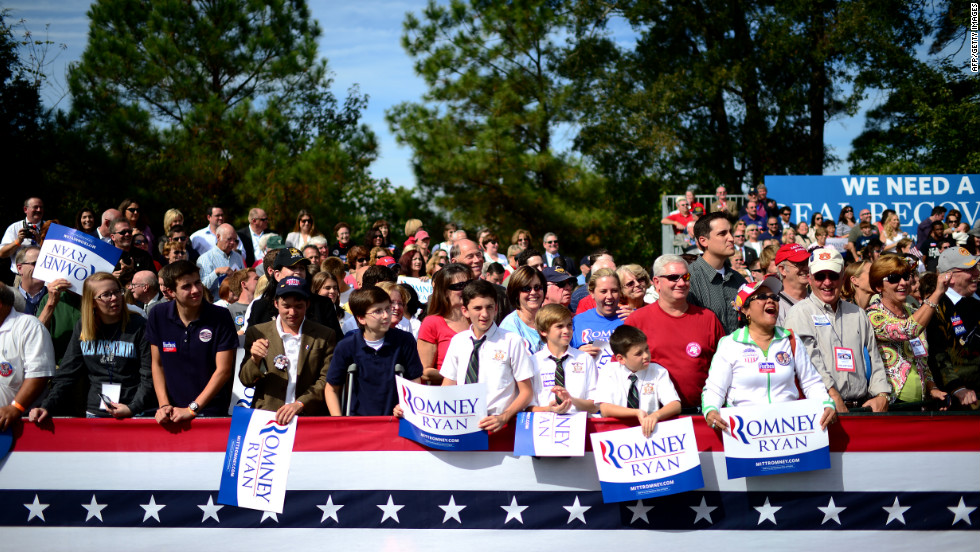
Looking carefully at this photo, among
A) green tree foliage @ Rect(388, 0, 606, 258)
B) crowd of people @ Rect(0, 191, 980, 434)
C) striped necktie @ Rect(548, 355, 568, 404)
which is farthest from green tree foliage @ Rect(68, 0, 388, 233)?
striped necktie @ Rect(548, 355, 568, 404)

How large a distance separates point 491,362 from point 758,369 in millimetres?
1676

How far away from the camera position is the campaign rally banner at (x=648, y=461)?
5215 millimetres

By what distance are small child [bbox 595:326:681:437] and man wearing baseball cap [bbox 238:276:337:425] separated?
1.95 meters

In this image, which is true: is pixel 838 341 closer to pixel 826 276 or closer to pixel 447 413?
pixel 826 276

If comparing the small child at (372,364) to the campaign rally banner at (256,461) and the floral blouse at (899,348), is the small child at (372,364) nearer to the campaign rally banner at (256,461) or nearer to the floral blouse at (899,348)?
the campaign rally banner at (256,461)

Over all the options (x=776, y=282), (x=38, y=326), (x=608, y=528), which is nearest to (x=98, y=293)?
(x=38, y=326)

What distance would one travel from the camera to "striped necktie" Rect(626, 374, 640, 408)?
17.7 feet

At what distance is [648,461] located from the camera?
207 inches

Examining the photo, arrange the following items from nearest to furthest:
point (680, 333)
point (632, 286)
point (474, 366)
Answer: point (474, 366) → point (680, 333) → point (632, 286)

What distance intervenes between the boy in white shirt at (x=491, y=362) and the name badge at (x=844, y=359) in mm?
2043

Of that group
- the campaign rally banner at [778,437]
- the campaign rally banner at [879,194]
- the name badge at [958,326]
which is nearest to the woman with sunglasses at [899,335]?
the name badge at [958,326]

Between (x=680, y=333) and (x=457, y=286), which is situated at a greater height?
(x=457, y=286)

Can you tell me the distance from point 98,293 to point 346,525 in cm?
242

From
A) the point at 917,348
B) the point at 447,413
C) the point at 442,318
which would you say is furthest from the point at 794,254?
the point at 447,413
